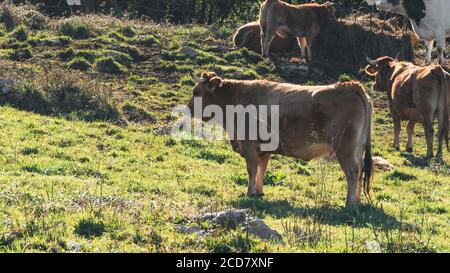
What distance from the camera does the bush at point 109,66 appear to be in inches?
795

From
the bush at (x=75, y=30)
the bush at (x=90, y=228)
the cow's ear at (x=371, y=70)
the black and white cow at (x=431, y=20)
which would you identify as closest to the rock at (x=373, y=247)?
the bush at (x=90, y=228)

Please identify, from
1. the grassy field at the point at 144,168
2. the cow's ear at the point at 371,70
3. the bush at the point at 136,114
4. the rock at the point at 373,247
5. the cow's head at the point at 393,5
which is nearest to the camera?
the rock at the point at 373,247

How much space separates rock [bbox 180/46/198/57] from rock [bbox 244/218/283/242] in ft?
45.8

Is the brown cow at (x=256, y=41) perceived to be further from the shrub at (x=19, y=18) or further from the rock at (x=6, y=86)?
the rock at (x=6, y=86)

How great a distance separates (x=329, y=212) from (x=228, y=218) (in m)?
1.91

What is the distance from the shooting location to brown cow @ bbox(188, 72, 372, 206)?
10.7m

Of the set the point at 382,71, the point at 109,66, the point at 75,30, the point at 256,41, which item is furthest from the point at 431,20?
the point at 75,30

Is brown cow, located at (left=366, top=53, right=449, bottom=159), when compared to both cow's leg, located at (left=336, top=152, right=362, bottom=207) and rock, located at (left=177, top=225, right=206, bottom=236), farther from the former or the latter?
rock, located at (left=177, top=225, right=206, bottom=236)

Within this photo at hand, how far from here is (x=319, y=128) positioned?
10.9 metres

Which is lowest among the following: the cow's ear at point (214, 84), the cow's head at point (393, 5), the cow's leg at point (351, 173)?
the cow's leg at point (351, 173)

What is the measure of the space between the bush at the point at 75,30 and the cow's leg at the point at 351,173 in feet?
A: 44.0

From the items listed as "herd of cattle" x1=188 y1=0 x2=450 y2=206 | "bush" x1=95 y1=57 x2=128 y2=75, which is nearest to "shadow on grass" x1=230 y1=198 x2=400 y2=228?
"herd of cattle" x1=188 y1=0 x2=450 y2=206

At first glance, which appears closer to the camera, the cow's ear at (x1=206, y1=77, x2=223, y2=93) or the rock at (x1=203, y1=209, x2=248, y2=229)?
the rock at (x1=203, y1=209, x2=248, y2=229)
